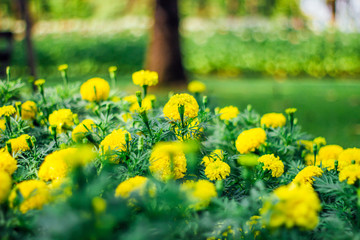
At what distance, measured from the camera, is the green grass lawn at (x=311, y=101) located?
444 centimetres

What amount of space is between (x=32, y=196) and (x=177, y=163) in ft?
1.66

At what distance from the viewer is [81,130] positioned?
1.57 meters

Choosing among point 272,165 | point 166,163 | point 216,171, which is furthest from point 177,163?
point 272,165

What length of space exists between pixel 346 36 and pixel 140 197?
12.0 metres

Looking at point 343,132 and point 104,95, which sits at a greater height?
point 104,95

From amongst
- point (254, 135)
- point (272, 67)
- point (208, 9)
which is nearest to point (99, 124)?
point (254, 135)

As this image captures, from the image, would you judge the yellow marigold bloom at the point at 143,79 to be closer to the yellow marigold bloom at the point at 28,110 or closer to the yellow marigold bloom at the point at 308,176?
the yellow marigold bloom at the point at 28,110

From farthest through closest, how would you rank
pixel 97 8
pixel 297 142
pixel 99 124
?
pixel 97 8, pixel 297 142, pixel 99 124

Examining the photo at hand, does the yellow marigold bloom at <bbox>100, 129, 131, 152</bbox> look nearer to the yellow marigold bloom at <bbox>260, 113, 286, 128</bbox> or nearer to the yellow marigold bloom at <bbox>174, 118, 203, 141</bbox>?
the yellow marigold bloom at <bbox>174, 118, 203, 141</bbox>

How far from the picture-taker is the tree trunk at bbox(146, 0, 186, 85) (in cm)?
726

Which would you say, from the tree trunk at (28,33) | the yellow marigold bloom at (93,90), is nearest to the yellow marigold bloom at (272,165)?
the yellow marigold bloom at (93,90)

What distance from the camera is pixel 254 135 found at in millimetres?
1644

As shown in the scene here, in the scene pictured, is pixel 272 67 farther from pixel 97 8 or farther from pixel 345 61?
pixel 97 8

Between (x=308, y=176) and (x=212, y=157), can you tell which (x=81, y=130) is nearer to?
(x=212, y=157)
